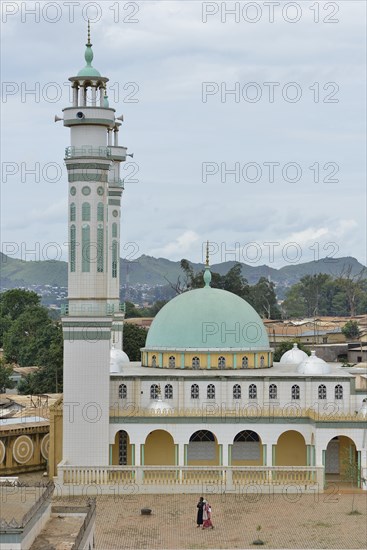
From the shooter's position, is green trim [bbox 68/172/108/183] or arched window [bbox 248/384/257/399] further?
arched window [bbox 248/384/257/399]

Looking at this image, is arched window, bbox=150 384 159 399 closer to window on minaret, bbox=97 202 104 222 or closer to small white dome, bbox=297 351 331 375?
small white dome, bbox=297 351 331 375

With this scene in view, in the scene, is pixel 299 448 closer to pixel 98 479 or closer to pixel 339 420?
pixel 339 420

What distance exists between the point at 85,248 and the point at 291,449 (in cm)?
1091

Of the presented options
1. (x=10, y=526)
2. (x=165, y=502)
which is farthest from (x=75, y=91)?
(x=10, y=526)

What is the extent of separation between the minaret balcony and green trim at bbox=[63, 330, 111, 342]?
20.6ft

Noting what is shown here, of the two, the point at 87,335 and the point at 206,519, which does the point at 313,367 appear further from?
the point at 206,519

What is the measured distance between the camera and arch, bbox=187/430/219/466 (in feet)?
132

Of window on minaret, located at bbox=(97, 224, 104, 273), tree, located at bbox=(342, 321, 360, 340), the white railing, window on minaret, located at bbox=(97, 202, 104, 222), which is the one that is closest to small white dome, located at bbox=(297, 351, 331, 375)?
the white railing

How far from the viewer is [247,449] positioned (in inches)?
1588

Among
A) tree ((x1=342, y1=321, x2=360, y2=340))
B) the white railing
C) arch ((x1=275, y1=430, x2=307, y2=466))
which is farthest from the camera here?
tree ((x1=342, y1=321, x2=360, y2=340))

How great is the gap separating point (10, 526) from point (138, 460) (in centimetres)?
2031

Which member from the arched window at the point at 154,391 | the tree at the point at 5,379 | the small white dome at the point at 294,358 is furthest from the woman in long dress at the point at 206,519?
the tree at the point at 5,379

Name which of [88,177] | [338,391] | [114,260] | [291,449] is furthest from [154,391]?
[114,260]

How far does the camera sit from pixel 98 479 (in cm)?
3728
